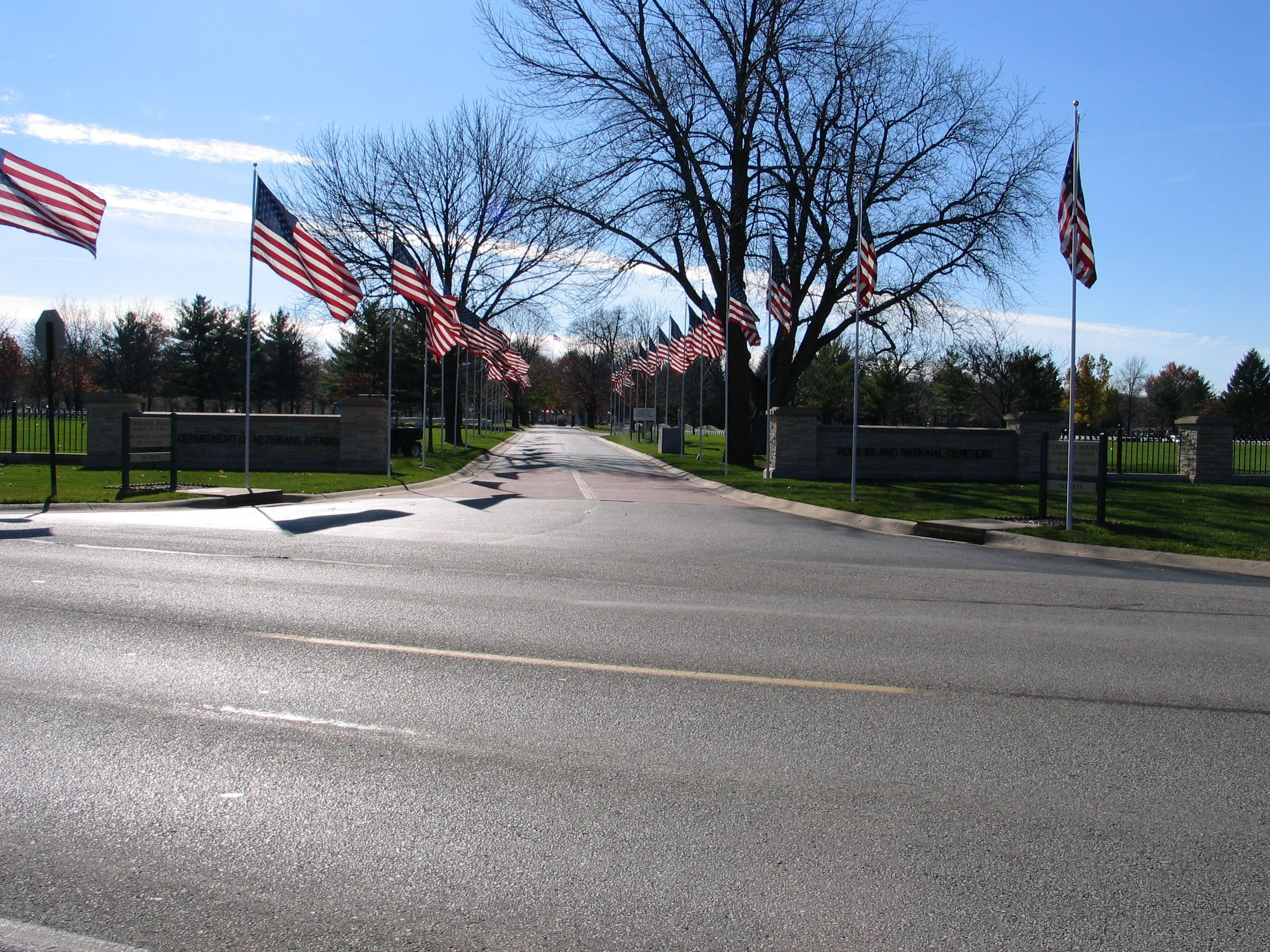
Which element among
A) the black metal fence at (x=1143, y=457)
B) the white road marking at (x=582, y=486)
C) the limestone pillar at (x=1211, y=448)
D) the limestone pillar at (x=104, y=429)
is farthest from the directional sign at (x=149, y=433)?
the limestone pillar at (x=1211, y=448)

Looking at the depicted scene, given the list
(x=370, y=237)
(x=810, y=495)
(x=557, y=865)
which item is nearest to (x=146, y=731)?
(x=557, y=865)

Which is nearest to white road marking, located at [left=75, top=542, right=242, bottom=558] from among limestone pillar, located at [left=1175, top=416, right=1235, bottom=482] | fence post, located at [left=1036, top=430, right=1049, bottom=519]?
fence post, located at [left=1036, top=430, right=1049, bottom=519]

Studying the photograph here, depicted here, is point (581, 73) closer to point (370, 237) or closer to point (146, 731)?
point (370, 237)

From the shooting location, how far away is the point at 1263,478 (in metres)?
25.9

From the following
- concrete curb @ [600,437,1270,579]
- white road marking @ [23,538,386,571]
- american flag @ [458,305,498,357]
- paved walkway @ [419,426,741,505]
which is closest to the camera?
white road marking @ [23,538,386,571]

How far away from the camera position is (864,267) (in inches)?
763

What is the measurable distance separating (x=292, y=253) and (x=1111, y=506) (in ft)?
54.9

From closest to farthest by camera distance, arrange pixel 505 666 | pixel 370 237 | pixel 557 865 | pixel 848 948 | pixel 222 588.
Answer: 1. pixel 848 948
2. pixel 557 865
3. pixel 505 666
4. pixel 222 588
5. pixel 370 237

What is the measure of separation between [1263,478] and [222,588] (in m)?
27.5

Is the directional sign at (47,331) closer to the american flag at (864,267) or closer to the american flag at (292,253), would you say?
the american flag at (292,253)

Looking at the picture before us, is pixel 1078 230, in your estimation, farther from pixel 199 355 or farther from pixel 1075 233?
pixel 199 355

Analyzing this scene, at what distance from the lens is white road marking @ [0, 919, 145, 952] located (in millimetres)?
2918

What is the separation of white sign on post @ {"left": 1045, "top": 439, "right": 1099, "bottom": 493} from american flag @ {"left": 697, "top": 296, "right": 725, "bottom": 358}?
529 inches

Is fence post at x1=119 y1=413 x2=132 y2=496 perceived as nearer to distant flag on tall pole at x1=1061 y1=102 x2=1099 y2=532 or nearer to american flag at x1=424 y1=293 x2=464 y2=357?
american flag at x1=424 y1=293 x2=464 y2=357
